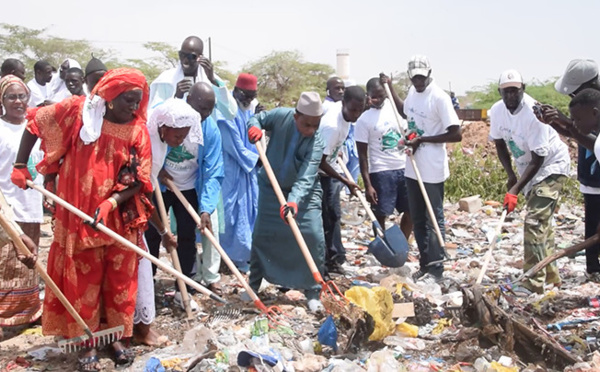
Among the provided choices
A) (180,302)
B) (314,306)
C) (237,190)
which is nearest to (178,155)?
(180,302)

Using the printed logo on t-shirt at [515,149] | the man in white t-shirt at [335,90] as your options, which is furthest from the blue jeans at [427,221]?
the man in white t-shirt at [335,90]

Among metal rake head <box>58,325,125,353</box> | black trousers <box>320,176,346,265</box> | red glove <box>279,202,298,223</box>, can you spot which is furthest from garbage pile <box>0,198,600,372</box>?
black trousers <box>320,176,346,265</box>

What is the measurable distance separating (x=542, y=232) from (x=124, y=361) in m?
3.48

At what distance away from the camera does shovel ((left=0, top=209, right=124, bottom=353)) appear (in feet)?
12.9

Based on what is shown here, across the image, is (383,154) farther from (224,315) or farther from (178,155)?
Answer: (224,315)

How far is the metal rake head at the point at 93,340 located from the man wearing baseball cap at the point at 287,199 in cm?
151

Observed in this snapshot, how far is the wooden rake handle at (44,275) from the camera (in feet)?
12.9

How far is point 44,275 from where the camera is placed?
3951 millimetres

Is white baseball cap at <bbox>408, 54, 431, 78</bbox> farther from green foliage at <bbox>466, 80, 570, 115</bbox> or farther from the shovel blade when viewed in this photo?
green foliage at <bbox>466, 80, 570, 115</bbox>

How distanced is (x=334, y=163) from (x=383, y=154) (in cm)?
75

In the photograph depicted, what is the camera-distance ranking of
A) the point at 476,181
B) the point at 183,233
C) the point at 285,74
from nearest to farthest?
the point at 183,233, the point at 476,181, the point at 285,74

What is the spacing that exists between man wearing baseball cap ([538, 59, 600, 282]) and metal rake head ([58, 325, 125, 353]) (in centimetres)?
351

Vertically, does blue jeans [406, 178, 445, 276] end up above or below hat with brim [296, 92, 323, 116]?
below

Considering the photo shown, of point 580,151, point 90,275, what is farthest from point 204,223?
point 580,151
